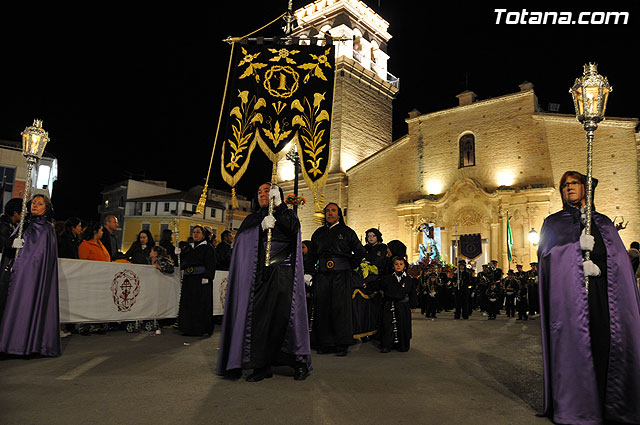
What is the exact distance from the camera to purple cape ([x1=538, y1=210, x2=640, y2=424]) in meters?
3.41

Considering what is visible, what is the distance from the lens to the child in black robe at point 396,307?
6988mm

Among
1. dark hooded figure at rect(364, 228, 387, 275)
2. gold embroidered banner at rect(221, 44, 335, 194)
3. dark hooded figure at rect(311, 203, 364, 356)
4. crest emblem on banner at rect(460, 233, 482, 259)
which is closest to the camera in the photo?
dark hooded figure at rect(311, 203, 364, 356)

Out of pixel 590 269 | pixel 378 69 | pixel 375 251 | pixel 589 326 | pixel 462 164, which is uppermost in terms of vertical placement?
pixel 378 69

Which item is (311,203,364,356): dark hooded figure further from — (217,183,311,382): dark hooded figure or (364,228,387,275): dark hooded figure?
(217,183,311,382): dark hooded figure

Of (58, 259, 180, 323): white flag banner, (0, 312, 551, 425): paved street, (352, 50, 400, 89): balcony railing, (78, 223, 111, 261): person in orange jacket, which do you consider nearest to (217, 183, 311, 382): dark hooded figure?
(0, 312, 551, 425): paved street

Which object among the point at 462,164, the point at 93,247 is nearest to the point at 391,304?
the point at 93,247

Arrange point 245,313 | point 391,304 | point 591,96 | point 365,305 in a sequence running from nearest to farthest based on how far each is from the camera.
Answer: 1. point 591,96
2. point 245,313
3. point 391,304
4. point 365,305

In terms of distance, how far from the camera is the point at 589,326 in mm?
3562

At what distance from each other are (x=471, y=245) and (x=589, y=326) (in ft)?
75.0

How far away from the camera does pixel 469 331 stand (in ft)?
33.1

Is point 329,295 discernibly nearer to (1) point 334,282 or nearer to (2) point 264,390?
(1) point 334,282

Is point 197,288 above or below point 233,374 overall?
above

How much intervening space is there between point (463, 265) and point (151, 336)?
11857 mm

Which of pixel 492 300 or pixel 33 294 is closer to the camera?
pixel 33 294
